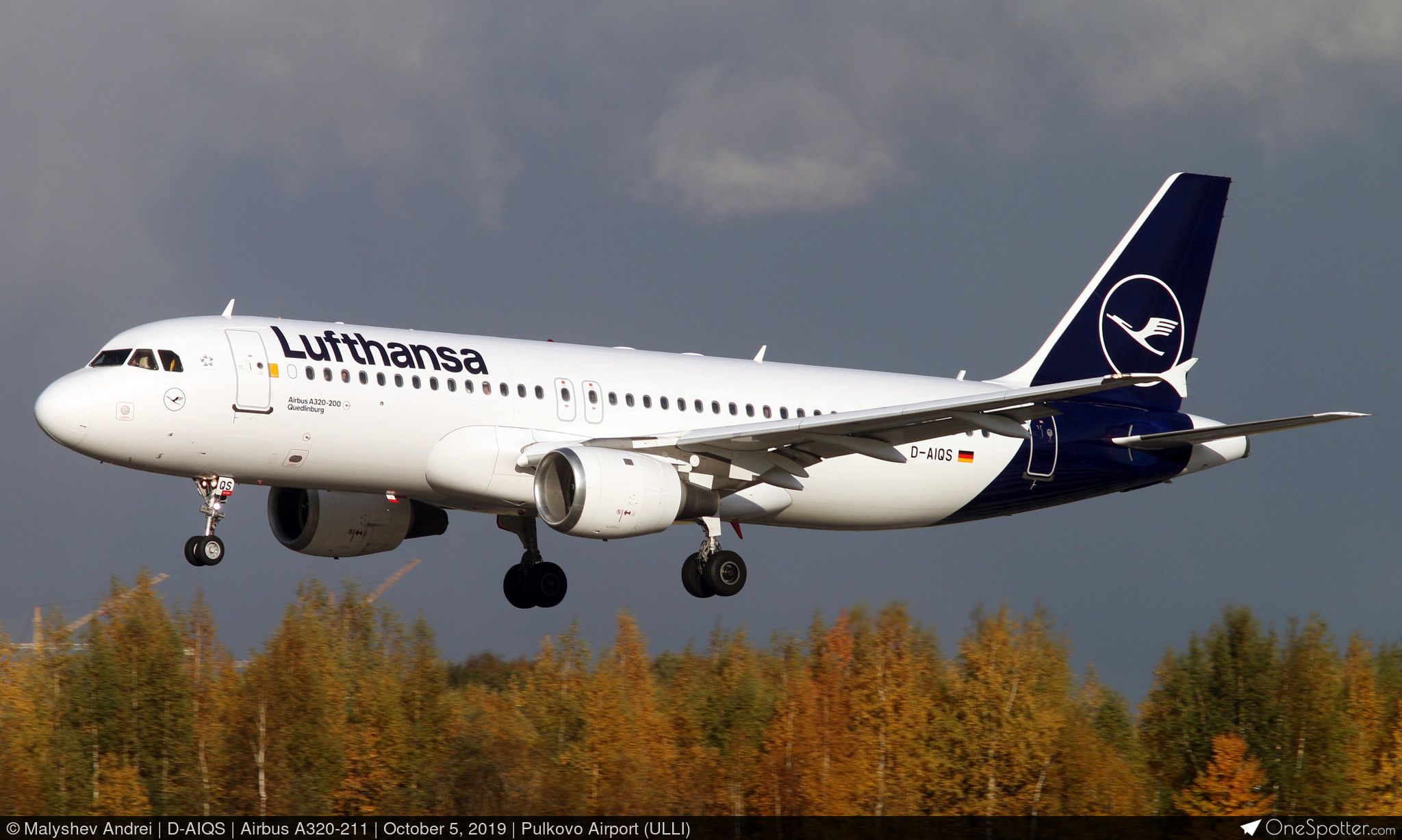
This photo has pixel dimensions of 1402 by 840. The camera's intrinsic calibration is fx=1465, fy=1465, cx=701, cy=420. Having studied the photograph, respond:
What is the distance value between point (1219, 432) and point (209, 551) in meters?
20.8

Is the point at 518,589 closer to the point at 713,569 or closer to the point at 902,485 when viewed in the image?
the point at 713,569

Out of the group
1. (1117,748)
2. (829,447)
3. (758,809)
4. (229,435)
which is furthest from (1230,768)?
(229,435)

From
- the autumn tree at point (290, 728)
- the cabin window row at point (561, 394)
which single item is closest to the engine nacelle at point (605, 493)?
the cabin window row at point (561, 394)

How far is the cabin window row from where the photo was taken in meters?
26.7

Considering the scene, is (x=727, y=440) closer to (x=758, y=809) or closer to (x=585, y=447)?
(x=585, y=447)

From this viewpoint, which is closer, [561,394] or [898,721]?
[561,394]

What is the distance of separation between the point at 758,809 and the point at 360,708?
21903 millimetres

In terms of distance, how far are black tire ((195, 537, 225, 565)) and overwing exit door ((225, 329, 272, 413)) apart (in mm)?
2862

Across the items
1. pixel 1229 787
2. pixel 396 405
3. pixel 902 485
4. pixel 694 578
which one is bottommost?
pixel 1229 787

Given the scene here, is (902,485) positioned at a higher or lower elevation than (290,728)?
higher

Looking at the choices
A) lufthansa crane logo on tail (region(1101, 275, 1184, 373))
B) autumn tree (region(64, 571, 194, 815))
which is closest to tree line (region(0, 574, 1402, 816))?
autumn tree (region(64, 571, 194, 815))

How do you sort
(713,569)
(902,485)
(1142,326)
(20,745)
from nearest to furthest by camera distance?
(713,569)
(902,485)
(1142,326)
(20,745)

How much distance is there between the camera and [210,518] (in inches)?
1069
